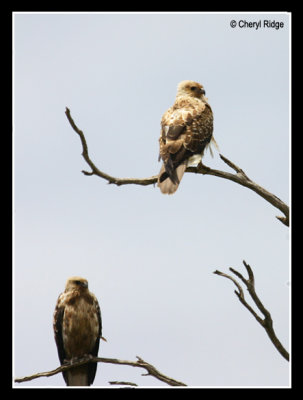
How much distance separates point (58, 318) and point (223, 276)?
2.96 meters

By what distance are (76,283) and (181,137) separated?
196cm

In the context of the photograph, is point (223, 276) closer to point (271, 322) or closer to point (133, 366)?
point (271, 322)

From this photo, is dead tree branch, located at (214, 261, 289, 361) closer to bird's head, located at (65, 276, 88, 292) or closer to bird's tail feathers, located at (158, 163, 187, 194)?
bird's tail feathers, located at (158, 163, 187, 194)

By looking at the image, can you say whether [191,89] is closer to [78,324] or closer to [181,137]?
[181,137]

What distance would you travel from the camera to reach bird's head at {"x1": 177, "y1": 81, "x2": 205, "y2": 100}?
7289 mm

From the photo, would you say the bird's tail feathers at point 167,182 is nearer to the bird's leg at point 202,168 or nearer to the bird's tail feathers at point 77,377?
the bird's leg at point 202,168

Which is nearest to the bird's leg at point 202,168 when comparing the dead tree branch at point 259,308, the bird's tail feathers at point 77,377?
the dead tree branch at point 259,308

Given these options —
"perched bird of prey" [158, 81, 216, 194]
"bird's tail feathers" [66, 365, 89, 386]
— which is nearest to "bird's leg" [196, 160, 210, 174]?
"perched bird of prey" [158, 81, 216, 194]

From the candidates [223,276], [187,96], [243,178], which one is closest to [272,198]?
[243,178]

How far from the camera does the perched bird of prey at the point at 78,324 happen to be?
704cm

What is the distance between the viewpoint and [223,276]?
183 inches

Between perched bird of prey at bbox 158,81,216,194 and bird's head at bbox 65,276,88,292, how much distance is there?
171 cm

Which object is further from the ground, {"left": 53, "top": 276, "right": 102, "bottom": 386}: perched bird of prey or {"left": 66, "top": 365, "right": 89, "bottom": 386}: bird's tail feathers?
{"left": 53, "top": 276, "right": 102, "bottom": 386}: perched bird of prey

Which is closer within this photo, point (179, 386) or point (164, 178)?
point (179, 386)
